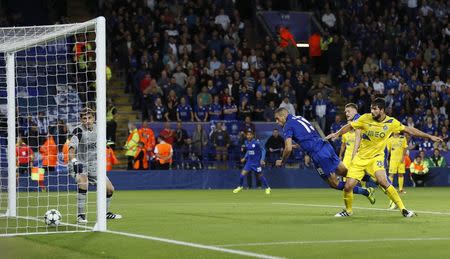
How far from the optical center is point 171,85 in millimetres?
32469

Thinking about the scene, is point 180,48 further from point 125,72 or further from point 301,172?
point 301,172

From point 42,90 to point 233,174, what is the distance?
755 centimetres

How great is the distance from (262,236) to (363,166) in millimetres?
4724

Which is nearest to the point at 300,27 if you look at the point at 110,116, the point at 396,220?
the point at 110,116

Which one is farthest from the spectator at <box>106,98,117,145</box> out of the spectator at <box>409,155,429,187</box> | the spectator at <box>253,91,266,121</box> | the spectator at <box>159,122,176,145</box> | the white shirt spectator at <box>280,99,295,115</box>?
the spectator at <box>409,155,429,187</box>

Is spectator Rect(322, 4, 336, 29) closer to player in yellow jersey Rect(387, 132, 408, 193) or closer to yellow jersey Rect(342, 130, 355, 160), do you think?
player in yellow jersey Rect(387, 132, 408, 193)

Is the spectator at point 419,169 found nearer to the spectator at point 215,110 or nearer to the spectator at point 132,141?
the spectator at point 215,110

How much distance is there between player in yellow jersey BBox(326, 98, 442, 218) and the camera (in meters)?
16.4

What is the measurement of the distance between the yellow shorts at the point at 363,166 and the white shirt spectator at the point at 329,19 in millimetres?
23877

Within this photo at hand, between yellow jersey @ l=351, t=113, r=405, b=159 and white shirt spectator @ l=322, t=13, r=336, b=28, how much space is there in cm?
2369

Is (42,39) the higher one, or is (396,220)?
(42,39)

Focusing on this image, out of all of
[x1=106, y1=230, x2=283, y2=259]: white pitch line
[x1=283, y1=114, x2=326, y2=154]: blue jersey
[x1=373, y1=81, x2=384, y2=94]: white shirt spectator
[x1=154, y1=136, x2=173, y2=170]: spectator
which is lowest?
[x1=106, y1=230, x2=283, y2=259]: white pitch line

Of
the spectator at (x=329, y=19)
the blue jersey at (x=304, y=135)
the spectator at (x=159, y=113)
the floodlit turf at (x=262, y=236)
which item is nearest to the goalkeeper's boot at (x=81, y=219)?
the floodlit turf at (x=262, y=236)

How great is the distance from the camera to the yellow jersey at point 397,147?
92.2 feet
